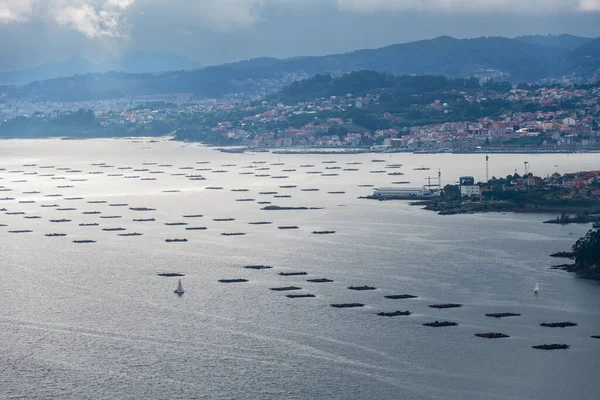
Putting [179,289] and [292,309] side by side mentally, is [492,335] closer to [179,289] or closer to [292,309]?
[292,309]

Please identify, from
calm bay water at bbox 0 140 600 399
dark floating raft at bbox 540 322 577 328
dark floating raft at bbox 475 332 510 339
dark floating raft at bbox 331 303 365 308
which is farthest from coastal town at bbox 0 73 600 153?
dark floating raft at bbox 475 332 510 339

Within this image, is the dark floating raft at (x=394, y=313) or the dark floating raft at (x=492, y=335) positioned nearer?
the dark floating raft at (x=492, y=335)

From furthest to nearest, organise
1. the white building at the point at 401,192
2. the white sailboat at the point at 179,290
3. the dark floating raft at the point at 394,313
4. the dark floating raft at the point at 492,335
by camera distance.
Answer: the white building at the point at 401,192
the white sailboat at the point at 179,290
the dark floating raft at the point at 394,313
the dark floating raft at the point at 492,335

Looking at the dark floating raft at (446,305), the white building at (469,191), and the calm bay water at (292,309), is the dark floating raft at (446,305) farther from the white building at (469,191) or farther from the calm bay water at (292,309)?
the white building at (469,191)

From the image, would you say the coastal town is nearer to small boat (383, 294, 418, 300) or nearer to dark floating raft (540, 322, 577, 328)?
small boat (383, 294, 418, 300)

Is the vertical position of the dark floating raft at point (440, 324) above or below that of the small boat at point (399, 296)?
below

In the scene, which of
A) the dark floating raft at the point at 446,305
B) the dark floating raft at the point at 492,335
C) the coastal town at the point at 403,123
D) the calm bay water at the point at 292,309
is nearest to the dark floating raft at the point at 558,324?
the calm bay water at the point at 292,309

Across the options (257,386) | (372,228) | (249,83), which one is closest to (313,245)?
(372,228)

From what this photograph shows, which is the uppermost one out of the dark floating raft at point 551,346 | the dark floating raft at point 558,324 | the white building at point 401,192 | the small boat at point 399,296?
the white building at point 401,192

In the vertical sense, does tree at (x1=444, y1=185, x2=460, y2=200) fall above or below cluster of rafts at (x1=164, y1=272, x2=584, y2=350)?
above
